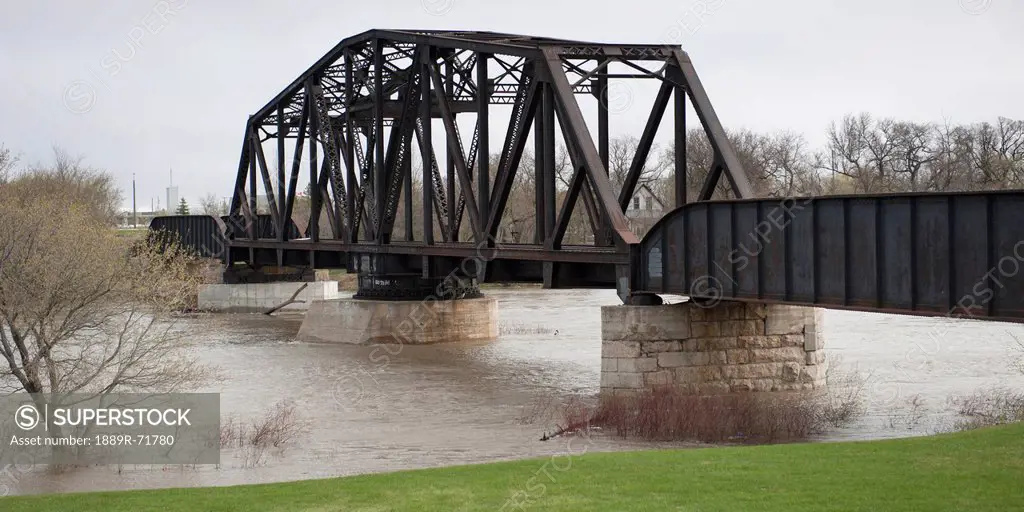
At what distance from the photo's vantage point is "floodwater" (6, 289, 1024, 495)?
21.5 metres

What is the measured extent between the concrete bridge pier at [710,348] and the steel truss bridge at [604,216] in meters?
0.95

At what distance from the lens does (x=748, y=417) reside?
77.3 ft

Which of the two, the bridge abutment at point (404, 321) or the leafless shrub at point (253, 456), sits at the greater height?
the bridge abutment at point (404, 321)

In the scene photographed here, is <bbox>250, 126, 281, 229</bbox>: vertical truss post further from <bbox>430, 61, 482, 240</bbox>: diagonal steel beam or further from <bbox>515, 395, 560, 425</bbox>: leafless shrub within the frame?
<bbox>515, 395, 560, 425</bbox>: leafless shrub

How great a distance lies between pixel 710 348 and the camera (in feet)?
89.0

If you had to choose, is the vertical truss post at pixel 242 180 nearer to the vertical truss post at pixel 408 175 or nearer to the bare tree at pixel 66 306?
the vertical truss post at pixel 408 175

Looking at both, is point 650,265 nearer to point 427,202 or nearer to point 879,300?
point 879,300

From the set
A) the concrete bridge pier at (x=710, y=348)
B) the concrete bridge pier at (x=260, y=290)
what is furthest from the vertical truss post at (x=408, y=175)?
the concrete bridge pier at (x=260, y=290)

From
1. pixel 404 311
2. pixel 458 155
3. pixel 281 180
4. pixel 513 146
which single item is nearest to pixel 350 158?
pixel 404 311

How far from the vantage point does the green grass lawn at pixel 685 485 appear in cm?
1386

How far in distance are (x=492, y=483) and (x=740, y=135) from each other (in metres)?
92.9

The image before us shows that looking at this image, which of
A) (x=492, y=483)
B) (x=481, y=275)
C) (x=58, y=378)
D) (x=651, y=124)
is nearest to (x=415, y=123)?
(x=481, y=275)

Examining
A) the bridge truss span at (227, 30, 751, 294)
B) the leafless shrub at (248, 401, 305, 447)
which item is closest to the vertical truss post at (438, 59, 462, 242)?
the bridge truss span at (227, 30, 751, 294)

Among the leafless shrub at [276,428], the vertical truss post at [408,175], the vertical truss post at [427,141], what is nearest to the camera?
the leafless shrub at [276,428]
